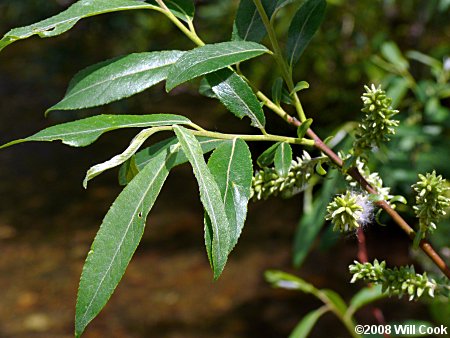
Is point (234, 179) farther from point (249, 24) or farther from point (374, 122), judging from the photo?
point (249, 24)

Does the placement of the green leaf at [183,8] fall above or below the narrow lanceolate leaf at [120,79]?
above

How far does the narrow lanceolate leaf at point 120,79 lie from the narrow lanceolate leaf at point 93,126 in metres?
0.08

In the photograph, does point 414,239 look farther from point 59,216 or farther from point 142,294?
point 59,216

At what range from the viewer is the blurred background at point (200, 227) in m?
2.99

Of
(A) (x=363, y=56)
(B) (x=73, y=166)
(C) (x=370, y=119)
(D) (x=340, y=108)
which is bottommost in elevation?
(B) (x=73, y=166)

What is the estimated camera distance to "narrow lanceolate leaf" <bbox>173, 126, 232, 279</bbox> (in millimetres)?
602

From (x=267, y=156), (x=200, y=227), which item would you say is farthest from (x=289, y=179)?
(x=200, y=227)

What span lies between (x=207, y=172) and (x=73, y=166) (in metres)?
4.10

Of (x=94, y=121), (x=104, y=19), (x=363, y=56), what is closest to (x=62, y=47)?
(x=104, y=19)

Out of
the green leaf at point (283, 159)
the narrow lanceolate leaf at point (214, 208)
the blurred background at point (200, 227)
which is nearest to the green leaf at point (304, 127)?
the green leaf at point (283, 159)

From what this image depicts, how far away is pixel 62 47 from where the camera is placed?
379 centimetres

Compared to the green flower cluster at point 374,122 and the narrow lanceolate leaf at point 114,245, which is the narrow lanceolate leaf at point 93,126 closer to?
the narrow lanceolate leaf at point 114,245

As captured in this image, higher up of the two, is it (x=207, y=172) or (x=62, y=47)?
(x=207, y=172)

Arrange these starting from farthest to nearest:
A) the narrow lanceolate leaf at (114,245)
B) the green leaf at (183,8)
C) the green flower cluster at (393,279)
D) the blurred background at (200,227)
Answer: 1. the blurred background at (200,227)
2. the green leaf at (183,8)
3. the green flower cluster at (393,279)
4. the narrow lanceolate leaf at (114,245)
